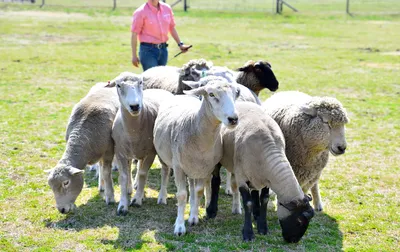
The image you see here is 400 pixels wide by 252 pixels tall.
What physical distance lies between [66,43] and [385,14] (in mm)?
23453

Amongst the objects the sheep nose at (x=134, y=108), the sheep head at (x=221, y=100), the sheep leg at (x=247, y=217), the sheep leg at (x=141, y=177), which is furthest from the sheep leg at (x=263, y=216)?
the sheep nose at (x=134, y=108)

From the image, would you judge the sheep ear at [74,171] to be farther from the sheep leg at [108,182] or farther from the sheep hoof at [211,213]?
the sheep hoof at [211,213]

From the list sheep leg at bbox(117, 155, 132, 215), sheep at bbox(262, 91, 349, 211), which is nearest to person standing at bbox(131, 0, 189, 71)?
sheep leg at bbox(117, 155, 132, 215)

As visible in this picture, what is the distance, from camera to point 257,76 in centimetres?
934

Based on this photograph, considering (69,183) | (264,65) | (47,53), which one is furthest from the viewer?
(47,53)

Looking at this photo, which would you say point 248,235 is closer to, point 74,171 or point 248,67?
point 74,171

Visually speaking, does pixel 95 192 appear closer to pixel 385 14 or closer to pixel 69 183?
pixel 69 183

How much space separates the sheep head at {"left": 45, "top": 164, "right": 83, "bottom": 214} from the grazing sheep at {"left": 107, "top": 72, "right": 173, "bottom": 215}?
0.64m

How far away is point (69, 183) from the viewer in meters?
6.78

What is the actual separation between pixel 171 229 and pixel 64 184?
1.44 metres

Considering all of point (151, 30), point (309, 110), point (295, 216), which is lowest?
point (295, 216)

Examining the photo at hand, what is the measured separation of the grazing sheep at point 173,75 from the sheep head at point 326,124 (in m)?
2.24

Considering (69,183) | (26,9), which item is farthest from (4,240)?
(26,9)

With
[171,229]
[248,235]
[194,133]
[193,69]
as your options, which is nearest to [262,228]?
[248,235]
